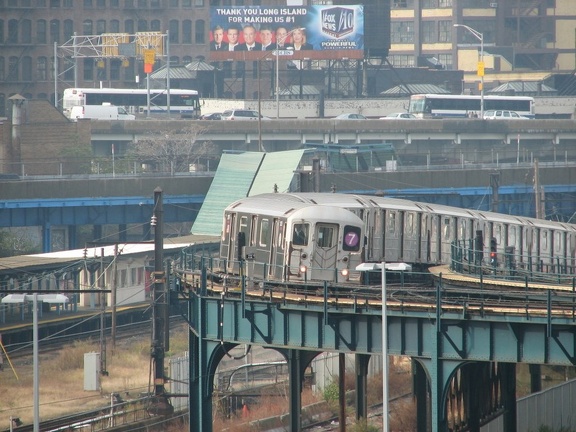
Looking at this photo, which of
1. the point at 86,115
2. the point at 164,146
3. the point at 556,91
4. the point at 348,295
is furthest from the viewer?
the point at 556,91

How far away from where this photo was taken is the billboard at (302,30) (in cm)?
14188

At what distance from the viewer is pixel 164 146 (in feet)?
378

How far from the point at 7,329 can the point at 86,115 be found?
6772 centimetres

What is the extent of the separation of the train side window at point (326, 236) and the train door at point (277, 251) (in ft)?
3.93

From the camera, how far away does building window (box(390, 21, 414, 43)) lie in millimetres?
183625

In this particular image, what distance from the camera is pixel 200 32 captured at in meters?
156

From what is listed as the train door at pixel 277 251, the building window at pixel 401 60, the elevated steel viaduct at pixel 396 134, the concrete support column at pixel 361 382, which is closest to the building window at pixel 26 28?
the elevated steel viaduct at pixel 396 134

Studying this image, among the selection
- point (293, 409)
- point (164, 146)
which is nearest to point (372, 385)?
point (293, 409)

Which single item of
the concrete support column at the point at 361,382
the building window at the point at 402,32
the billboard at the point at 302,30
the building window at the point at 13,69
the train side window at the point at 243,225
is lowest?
the concrete support column at the point at 361,382

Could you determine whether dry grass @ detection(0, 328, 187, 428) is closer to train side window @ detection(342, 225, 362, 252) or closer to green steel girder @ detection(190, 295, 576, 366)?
green steel girder @ detection(190, 295, 576, 366)

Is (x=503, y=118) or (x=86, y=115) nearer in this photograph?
(x=86, y=115)

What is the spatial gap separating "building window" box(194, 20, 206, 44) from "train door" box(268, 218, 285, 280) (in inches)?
4691

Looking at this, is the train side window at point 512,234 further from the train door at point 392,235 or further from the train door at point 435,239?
the train door at point 392,235

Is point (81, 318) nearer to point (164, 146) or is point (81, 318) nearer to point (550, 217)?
point (550, 217)
